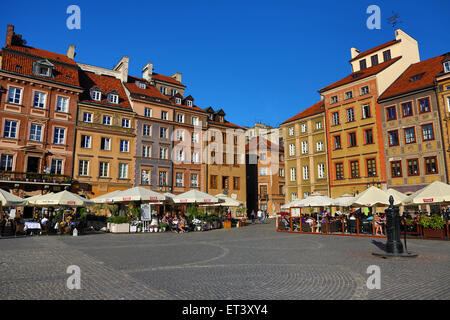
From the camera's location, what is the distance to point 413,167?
3128 cm

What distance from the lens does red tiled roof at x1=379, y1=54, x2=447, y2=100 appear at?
31.8 metres

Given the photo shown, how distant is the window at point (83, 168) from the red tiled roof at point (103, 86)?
682 cm

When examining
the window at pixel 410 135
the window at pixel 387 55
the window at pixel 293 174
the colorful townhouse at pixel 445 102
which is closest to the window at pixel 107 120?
the window at pixel 293 174

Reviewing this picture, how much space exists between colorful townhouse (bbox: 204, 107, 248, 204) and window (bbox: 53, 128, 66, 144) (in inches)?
677

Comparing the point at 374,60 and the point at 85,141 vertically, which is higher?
the point at 374,60

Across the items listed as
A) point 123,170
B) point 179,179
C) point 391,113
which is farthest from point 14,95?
point 391,113

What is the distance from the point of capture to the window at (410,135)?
1241 inches

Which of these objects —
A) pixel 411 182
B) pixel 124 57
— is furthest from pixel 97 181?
pixel 411 182

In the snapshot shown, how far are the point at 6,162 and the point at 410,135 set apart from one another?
38.1 metres

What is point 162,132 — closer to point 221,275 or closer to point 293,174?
point 293,174

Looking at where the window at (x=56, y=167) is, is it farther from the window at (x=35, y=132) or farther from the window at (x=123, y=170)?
the window at (x=123, y=170)

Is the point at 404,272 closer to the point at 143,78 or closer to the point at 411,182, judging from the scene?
the point at 411,182

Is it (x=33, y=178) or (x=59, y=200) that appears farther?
(x=33, y=178)

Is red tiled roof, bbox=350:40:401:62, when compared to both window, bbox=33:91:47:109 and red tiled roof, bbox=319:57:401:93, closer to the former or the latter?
red tiled roof, bbox=319:57:401:93
